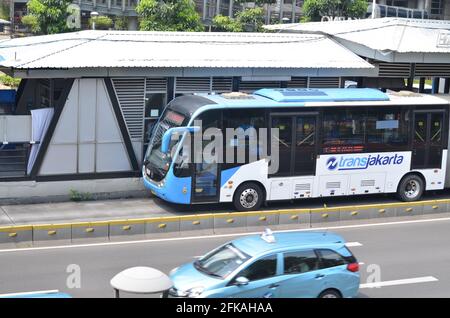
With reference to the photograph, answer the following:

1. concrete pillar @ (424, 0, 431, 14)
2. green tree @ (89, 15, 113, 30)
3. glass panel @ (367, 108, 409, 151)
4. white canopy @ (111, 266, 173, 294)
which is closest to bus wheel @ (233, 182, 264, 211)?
glass panel @ (367, 108, 409, 151)

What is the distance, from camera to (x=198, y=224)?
1962 cm

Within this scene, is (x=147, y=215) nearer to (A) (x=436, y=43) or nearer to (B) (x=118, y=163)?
(B) (x=118, y=163)

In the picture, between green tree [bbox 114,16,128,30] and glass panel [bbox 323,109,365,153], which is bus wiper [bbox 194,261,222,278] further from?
green tree [bbox 114,16,128,30]

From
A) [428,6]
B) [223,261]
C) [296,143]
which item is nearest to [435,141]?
[296,143]

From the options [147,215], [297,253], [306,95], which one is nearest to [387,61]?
[306,95]

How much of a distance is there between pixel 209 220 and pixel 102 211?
3.20m

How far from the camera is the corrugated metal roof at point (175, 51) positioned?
21656 mm

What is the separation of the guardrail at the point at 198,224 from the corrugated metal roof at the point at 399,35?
221 inches

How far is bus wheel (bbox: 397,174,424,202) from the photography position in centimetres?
2336

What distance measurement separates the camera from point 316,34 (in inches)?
1101

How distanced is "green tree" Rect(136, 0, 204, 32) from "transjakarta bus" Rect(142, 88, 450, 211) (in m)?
13.8

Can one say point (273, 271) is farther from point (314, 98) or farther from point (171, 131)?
point (314, 98)

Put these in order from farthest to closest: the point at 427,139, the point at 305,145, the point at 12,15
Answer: the point at 12,15, the point at 427,139, the point at 305,145

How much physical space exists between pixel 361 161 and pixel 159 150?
5939 millimetres
